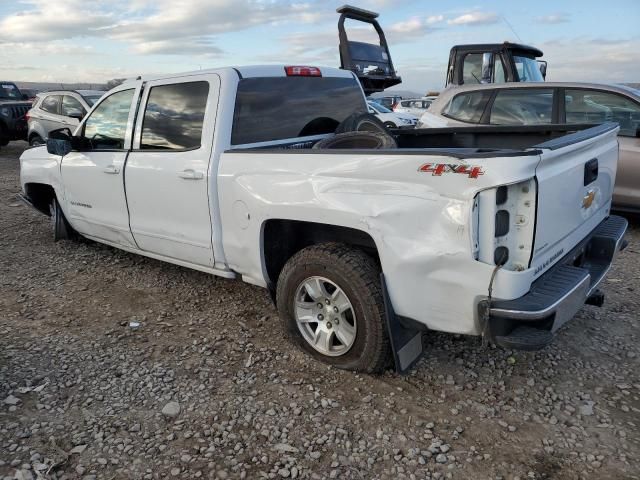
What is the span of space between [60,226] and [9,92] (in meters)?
13.7

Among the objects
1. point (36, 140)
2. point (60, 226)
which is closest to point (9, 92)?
point (36, 140)

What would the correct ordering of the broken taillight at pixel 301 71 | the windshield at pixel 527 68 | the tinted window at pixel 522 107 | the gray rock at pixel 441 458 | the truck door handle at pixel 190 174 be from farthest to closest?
1. the windshield at pixel 527 68
2. the tinted window at pixel 522 107
3. the broken taillight at pixel 301 71
4. the truck door handle at pixel 190 174
5. the gray rock at pixel 441 458

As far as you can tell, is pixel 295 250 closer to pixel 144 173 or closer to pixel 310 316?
pixel 310 316

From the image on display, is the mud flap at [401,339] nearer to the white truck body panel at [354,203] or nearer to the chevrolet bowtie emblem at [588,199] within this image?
the white truck body panel at [354,203]

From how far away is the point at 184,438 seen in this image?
107 inches

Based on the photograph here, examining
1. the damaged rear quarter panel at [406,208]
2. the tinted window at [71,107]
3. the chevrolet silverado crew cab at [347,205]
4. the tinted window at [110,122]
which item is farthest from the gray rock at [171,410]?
the tinted window at [71,107]

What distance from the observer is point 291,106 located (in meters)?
4.09

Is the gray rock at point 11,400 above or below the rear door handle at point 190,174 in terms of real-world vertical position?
below

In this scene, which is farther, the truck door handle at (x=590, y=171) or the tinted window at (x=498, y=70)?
the tinted window at (x=498, y=70)

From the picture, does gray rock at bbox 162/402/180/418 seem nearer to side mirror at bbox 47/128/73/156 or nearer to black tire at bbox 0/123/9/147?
side mirror at bbox 47/128/73/156

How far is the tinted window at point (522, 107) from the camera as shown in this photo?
6.49 meters

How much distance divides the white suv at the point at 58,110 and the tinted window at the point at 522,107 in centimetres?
807

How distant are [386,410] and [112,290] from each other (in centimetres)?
285

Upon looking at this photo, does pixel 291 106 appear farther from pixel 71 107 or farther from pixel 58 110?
pixel 58 110
